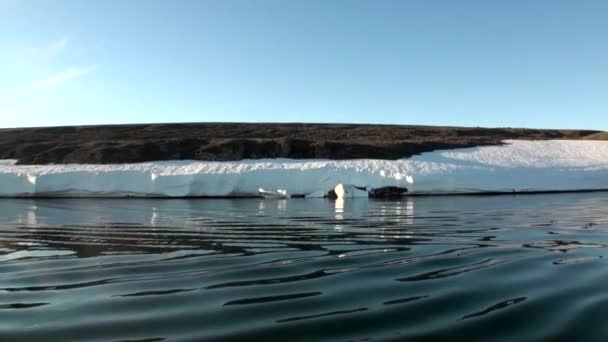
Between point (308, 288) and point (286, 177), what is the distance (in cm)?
2777

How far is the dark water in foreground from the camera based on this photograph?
3.51 meters

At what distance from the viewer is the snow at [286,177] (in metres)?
31.6

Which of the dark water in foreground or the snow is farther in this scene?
the snow

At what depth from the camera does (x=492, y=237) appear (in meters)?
8.52

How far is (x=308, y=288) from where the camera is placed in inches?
184

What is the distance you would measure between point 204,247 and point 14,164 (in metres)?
37.3

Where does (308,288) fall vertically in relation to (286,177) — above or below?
above

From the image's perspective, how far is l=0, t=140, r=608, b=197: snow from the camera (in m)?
31.6

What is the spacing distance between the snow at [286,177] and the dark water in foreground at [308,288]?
22813 millimetres

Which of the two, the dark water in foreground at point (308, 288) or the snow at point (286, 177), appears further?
the snow at point (286, 177)

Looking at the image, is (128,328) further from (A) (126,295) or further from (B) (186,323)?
(A) (126,295)

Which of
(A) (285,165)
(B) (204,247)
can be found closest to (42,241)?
(B) (204,247)

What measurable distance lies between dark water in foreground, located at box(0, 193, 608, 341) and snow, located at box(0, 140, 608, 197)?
74.8ft

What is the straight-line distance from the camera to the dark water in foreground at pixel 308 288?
3.51 metres
